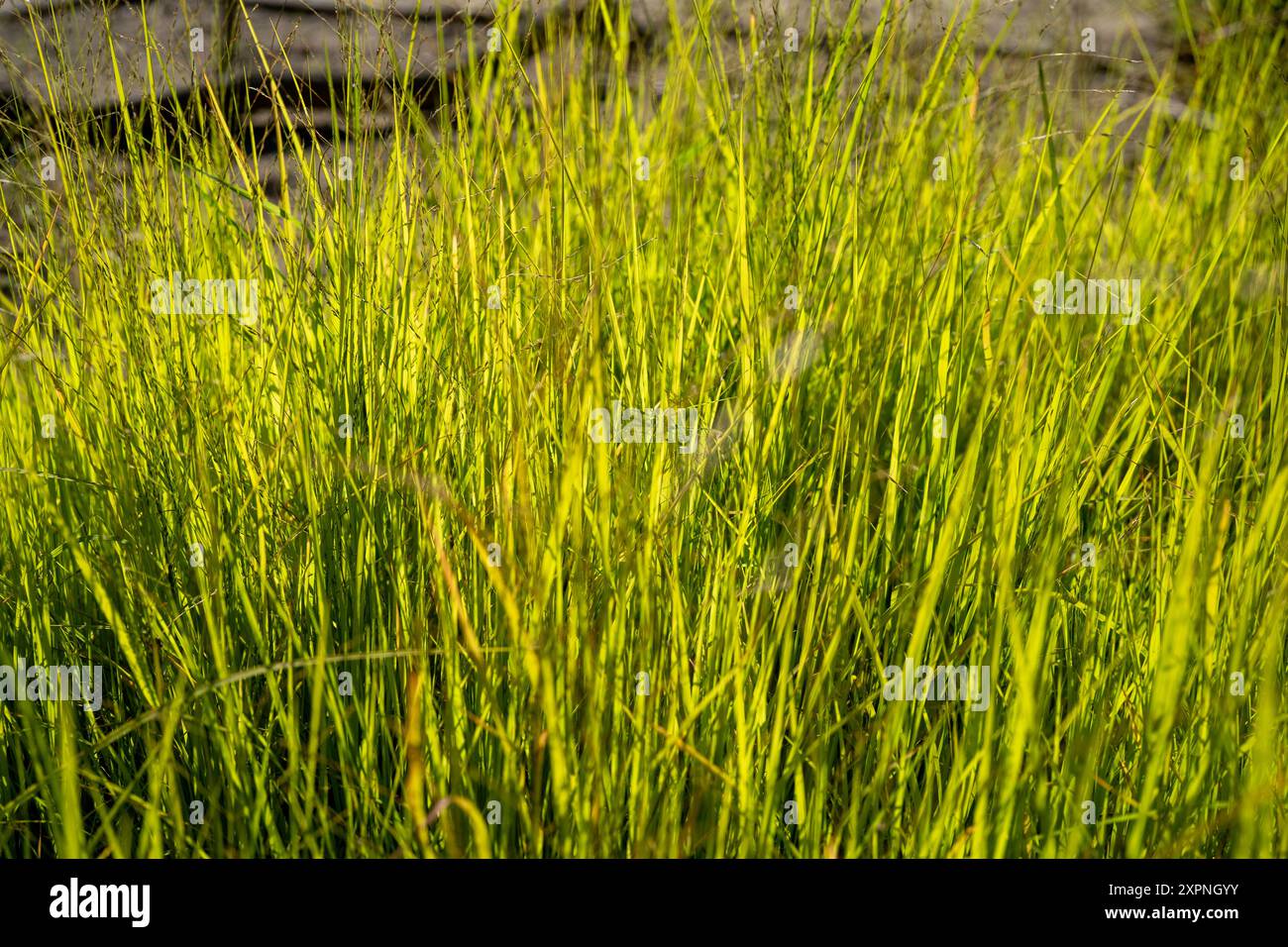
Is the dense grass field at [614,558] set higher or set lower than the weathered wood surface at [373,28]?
lower

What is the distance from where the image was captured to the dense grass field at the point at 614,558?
2.82 feet

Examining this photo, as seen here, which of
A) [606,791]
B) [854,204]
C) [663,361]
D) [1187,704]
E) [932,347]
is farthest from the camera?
[932,347]

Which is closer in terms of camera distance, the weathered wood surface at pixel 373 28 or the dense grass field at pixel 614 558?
the dense grass field at pixel 614 558

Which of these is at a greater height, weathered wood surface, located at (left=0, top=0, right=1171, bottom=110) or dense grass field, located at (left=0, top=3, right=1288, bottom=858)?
weathered wood surface, located at (left=0, top=0, right=1171, bottom=110)

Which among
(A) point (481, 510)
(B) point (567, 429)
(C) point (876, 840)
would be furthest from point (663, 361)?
(C) point (876, 840)

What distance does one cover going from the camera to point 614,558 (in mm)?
998

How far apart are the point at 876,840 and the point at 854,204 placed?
0.88 meters

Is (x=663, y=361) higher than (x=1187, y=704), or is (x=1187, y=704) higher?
(x=663, y=361)

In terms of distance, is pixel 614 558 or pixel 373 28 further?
pixel 373 28

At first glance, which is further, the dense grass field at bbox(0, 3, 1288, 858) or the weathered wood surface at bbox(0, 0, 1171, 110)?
the weathered wood surface at bbox(0, 0, 1171, 110)

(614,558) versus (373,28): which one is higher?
(373,28)

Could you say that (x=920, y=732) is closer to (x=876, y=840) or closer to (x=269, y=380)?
(x=876, y=840)

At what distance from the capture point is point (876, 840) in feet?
2.90

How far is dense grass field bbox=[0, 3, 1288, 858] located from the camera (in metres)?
0.86
